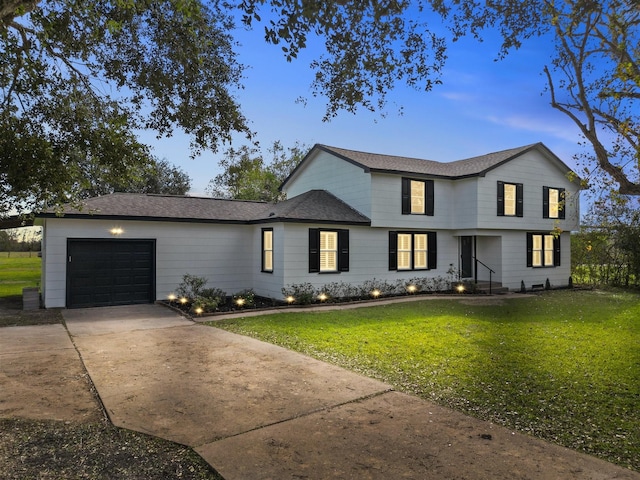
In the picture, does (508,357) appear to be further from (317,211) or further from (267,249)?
(267,249)

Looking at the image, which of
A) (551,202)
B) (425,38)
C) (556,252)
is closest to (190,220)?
(425,38)

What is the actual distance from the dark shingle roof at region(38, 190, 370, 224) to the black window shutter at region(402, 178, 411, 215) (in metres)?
1.84

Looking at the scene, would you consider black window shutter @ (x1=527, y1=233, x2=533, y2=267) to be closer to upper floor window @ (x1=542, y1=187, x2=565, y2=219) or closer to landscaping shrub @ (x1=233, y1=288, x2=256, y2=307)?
upper floor window @ (x1=542, y1=187, x2=565, y2=219)

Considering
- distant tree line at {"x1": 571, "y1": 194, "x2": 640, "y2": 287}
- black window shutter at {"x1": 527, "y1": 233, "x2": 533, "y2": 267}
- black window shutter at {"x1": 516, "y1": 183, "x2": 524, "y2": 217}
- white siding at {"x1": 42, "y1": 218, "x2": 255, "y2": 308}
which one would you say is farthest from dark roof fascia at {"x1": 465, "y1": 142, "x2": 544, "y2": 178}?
white siding at {"x1": 42, "y1": 218, "x2": 255, "y2": 308}

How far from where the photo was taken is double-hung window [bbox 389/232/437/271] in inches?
663

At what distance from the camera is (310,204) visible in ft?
52.5

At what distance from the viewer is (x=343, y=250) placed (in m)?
15.5

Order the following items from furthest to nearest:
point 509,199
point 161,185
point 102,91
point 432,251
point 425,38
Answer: point 161,185 < point 509,199 < point 432,251 < point 102,91 < point 425,38

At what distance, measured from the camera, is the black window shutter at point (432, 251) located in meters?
17.7

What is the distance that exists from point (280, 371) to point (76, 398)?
8.66 feet

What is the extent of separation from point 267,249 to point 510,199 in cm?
1071

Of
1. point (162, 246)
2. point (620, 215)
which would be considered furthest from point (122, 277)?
point (620, 215)

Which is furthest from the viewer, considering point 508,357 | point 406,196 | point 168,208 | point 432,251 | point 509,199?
point 509,199

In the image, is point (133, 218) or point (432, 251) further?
point (432, 251)
